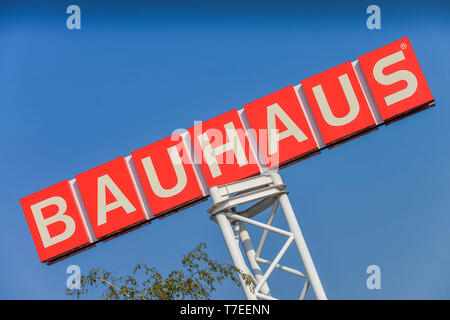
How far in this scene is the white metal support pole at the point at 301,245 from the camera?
16.4 meters

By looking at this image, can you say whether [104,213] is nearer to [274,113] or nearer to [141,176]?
[141,176]

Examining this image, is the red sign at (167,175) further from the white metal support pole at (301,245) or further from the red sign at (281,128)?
the white metal support pole at (301,245)

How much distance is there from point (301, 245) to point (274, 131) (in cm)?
336

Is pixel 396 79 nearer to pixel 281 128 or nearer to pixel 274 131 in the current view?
pixel 281 128

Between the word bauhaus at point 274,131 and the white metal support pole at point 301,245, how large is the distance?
3.83ft

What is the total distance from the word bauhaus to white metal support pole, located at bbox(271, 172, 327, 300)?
3.83ft

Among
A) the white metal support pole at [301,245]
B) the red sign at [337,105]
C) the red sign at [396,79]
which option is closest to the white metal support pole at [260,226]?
the white metal support pole at [301,245]

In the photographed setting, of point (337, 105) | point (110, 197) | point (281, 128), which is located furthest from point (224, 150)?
point (110, 197)

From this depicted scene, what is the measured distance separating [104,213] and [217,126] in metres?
4.16

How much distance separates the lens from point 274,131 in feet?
58.5

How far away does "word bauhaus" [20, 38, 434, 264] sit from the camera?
1777cm

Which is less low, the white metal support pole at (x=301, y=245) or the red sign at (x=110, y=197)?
the red sign at (x=110, y=197)

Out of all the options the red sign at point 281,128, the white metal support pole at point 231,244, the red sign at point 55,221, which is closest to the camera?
the white metal support pole at point 231,244

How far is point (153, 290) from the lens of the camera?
1358 centimetres
